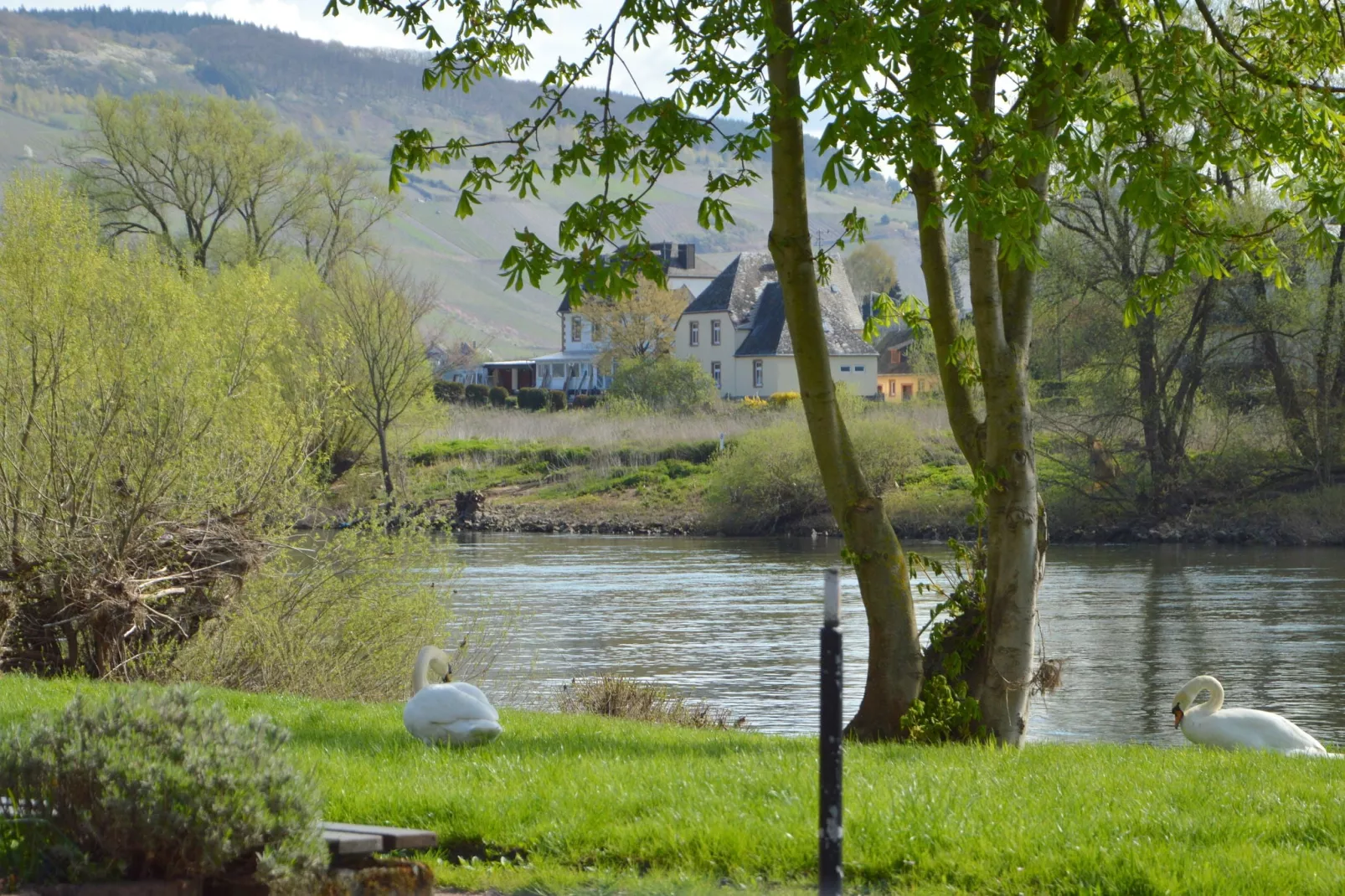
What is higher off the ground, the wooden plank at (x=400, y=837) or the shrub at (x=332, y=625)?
the wooden plank at (x=400, y=837)

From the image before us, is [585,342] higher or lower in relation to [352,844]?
higher

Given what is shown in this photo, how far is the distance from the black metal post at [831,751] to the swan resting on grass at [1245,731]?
7.07 metres

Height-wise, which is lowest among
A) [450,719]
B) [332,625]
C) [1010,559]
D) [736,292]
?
[332,625]

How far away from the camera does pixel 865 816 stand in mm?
6906

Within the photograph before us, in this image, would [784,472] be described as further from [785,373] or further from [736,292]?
[736,292]

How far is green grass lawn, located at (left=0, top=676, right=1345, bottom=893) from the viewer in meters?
6.10

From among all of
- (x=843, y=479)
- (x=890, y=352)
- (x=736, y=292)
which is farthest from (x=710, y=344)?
(x=843, y=479)

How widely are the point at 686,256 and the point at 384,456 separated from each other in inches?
2820

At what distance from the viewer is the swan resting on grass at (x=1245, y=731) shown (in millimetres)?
11414

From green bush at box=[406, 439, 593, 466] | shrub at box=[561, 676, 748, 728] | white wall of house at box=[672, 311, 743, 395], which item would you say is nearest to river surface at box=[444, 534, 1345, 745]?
shrub at box=[561, 676, 748, 728]

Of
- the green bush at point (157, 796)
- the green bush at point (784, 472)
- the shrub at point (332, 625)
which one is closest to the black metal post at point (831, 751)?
the green bush at point (157, 796)

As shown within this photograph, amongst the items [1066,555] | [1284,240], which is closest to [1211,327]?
[1284,240]

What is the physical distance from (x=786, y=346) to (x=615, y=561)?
5296cm

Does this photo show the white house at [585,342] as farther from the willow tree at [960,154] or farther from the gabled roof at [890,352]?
the willow tree at [960,154]
